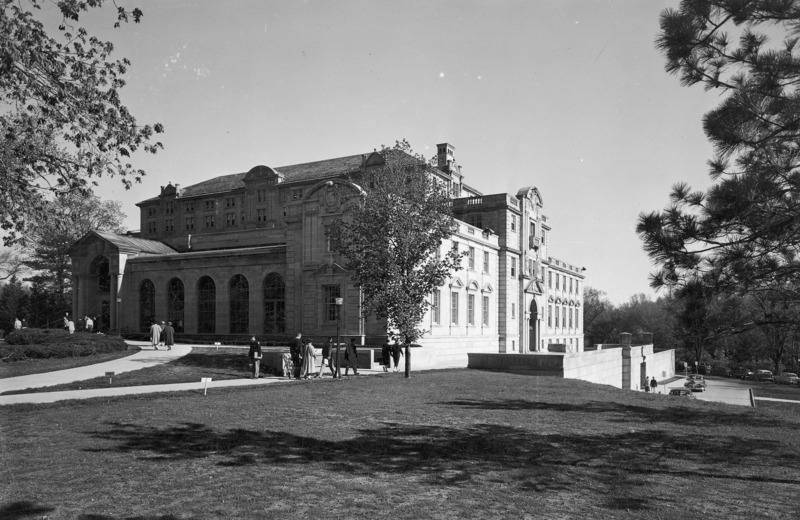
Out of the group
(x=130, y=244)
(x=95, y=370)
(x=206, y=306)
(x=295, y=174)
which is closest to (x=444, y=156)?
(x=295, y=174)

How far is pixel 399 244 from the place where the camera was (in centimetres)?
2698

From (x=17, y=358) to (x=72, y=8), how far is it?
20.9m

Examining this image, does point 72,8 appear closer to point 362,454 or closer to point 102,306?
point 362,454

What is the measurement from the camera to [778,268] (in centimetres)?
1145

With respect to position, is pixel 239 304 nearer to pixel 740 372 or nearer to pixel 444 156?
pixel 444 156

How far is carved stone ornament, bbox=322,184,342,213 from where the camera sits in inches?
1507

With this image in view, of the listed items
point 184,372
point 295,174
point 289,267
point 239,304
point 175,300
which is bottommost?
point 184,372

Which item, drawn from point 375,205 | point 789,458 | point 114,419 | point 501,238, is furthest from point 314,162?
point 789,458

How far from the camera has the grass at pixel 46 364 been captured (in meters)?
23.3

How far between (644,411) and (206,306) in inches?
1418

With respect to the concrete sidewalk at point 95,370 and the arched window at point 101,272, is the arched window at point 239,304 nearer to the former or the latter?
the concrete sidewalk at point 95,370

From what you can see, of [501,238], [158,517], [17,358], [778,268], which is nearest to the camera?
[158,517]

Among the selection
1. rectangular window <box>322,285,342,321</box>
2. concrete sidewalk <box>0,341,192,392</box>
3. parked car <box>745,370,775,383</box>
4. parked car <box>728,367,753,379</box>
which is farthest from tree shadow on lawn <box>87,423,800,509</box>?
parked car <box>728,367,753,379</box>

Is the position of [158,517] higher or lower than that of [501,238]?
lower
